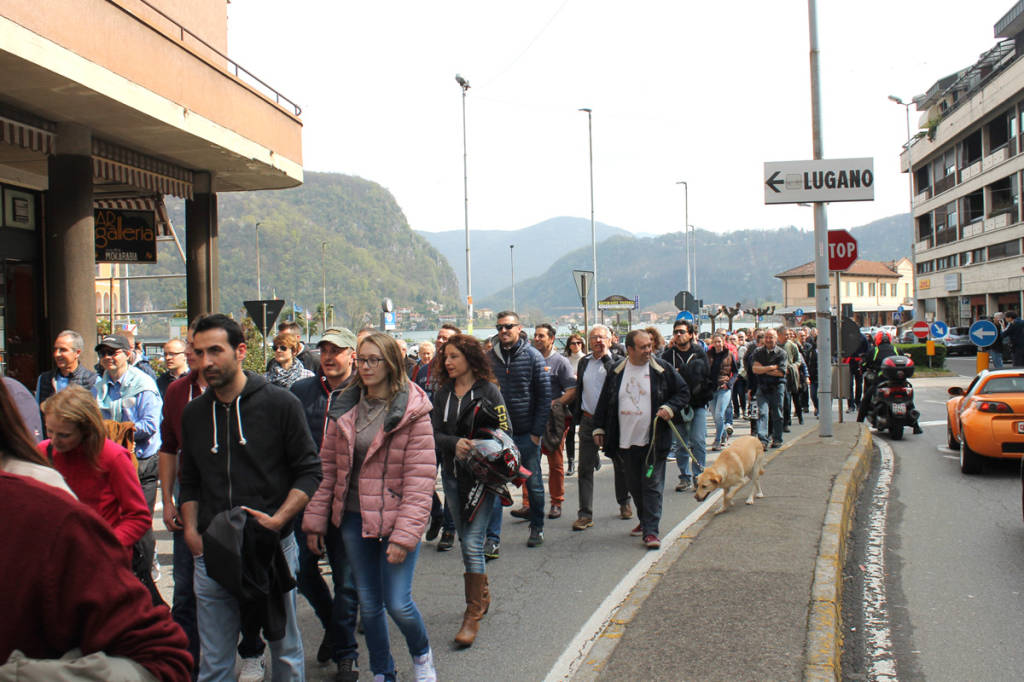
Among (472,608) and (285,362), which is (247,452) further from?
(285,362)

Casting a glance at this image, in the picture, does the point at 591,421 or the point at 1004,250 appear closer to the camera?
the point at 591,421

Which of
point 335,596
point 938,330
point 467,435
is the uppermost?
point 938,330

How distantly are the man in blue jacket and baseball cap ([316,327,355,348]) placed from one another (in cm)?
239

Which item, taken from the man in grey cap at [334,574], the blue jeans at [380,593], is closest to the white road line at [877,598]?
the blue jeans at [380,593]

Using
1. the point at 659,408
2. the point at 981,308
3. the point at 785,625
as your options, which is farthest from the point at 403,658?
the point at 981,308

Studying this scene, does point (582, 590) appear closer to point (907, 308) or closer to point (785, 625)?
point (785, 625)

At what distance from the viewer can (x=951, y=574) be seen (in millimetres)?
6203

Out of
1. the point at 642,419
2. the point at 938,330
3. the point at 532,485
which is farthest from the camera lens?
Result: the point at 938,330

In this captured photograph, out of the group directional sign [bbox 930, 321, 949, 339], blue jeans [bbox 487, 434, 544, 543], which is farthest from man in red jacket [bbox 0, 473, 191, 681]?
directional sign [bbox 930, 321, 949, 339]

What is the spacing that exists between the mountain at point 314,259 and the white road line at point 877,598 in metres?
110

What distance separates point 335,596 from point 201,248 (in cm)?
1234

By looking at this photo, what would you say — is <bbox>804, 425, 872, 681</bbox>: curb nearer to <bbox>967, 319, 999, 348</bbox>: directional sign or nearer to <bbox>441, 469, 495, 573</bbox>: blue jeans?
<bbox>441, 469, 495, 573</bbox>: blue jeans

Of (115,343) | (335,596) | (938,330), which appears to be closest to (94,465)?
(335,596)

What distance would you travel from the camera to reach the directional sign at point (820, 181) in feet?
40.5
